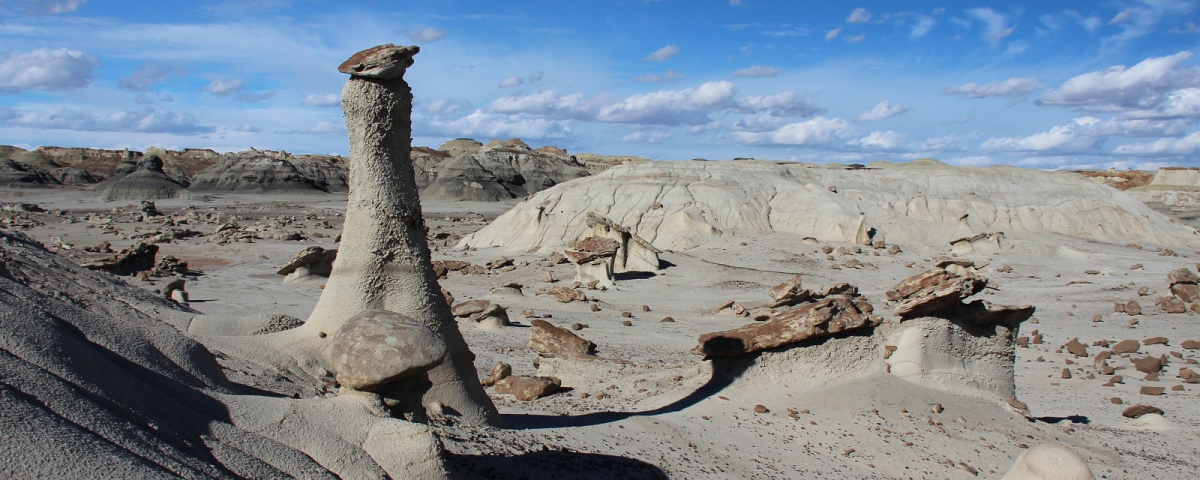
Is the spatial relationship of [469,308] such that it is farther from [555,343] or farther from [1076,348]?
[1076,348]

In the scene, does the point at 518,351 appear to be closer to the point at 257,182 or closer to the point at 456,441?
the point at 456,441

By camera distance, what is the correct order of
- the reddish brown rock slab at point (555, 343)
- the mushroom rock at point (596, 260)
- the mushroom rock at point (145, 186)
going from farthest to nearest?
1. the mushroom rock at point (145, 186)
2. the mushroom rock at point (596, 260)
3. the reddish brown rock slab at point (555, 343)

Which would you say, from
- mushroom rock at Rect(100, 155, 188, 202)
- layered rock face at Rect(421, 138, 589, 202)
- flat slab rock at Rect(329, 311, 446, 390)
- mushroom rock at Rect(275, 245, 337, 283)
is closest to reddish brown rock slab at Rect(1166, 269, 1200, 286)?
flat slab rock at Rect(329, 311, 446, 390)

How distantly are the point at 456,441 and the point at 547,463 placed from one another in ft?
1.88

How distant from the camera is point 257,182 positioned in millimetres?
61844

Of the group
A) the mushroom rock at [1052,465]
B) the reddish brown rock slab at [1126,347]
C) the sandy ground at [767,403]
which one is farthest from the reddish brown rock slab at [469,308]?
the reddish brown rock slab at [1126,347]

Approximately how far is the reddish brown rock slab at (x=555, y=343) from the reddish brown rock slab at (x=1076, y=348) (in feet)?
22.3

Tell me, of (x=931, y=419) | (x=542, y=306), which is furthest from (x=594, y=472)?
(x=542, y=306)

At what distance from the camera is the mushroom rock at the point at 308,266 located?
15328mm

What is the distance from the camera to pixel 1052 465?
3.78 metres

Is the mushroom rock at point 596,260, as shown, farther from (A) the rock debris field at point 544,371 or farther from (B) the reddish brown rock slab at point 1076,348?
(B) the reddish brown rock slab at point 1076,348

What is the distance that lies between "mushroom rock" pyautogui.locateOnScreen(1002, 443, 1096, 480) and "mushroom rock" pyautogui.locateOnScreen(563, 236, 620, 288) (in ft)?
41.2

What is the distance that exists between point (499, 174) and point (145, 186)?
25.6 m

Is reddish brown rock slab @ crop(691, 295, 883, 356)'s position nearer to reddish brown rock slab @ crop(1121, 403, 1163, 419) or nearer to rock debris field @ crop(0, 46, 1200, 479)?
rock debris field @ crop(0, 46, 1200, 479)
